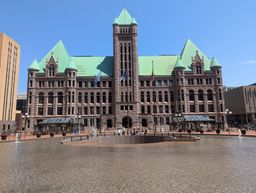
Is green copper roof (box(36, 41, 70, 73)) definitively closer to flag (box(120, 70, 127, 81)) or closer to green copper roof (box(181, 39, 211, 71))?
flag (box(120, 70, 127, 81))

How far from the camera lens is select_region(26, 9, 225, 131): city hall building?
79.4 metres

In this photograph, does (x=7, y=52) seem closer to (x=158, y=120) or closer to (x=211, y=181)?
(x=158, y=120)

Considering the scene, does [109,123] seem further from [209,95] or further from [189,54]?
[189,54]

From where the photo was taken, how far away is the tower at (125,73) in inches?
3105

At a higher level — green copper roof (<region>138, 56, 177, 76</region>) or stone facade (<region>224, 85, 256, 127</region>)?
green copper roof (<region>138, 56, 177, 76</region>)

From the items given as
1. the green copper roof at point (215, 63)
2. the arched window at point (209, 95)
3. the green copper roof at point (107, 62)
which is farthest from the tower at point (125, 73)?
the green copper roof at point (215, 63)

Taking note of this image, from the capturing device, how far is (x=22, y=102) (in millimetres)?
144375

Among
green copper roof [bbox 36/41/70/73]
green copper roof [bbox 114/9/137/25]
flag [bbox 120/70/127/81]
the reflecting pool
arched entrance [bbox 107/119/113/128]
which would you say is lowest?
the reflecting pool

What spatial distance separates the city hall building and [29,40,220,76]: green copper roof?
1.37 feet

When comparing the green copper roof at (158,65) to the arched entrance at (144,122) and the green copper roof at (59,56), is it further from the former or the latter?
the green copper roof at (59,56)

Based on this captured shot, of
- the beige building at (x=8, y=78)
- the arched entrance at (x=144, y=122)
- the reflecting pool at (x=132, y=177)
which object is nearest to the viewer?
the reflecting pool at (x=132, y=177)

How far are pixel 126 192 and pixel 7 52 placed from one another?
112 meters

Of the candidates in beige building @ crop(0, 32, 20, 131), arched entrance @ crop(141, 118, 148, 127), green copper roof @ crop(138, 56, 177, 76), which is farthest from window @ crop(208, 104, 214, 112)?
beige building @ crop(0, 32, 20, 131)

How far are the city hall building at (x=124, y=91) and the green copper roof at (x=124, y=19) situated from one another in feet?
1.30
